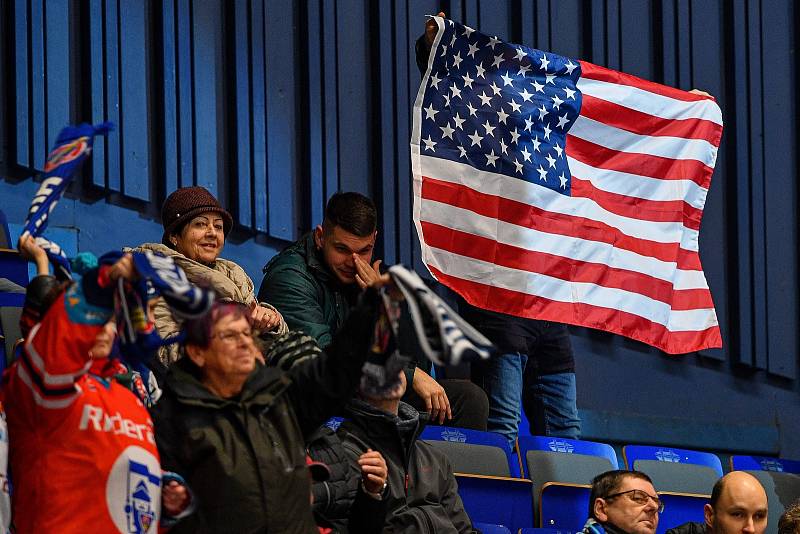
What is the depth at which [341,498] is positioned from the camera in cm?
300

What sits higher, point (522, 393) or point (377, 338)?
point (377, 338)

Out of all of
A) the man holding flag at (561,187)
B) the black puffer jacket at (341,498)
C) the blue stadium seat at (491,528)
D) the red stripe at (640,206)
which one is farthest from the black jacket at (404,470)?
the red stripe at (640,206)

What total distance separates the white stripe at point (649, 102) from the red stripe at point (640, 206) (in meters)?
0.37

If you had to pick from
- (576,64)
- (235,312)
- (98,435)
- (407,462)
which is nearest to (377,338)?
(235,312)

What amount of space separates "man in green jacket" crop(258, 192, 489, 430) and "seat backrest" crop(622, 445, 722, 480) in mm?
Result: 1122

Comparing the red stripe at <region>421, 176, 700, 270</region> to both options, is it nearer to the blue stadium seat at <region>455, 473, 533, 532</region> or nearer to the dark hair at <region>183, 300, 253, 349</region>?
the blue stadium seat at <region>455, 473, 533, 532</region>

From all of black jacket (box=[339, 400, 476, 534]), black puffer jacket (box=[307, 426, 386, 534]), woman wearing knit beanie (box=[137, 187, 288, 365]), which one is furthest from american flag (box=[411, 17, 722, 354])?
black puffer jacket (box=[307, 426, 386, 534])

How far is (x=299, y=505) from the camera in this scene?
2.53 metres

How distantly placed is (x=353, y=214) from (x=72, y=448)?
1.69 m

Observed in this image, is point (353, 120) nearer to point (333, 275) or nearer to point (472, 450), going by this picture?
point (333, 275)

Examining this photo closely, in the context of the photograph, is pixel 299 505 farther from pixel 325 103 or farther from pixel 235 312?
pixel 325 103

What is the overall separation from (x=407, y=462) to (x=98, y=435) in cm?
111

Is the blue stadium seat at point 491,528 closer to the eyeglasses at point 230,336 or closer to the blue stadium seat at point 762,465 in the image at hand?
the eyeglasses at point 230,336

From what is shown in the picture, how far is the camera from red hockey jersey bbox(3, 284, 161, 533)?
2312 mm
